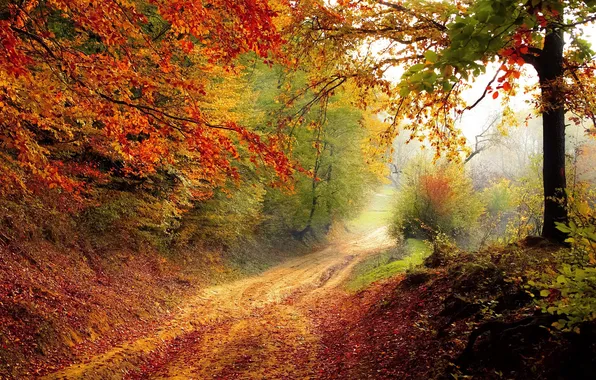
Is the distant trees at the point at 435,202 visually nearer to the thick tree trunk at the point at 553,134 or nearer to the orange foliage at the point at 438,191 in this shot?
the orange foliage at the point at 438,191

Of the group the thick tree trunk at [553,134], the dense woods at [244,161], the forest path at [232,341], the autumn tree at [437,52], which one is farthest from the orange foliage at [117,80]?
the thick tree trunk at [553,134]

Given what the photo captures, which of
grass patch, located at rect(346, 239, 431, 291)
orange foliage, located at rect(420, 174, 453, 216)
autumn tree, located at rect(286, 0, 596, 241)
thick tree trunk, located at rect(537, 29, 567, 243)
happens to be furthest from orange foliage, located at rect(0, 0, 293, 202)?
orange foliage, located at rect(420, 174, 453, 216)

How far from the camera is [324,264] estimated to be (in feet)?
68.9

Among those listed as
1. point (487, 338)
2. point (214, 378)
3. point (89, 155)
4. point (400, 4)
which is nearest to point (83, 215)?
point (89, 155)

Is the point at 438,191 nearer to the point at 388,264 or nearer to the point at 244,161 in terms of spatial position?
the point at 388,264

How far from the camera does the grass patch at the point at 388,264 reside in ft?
50.8

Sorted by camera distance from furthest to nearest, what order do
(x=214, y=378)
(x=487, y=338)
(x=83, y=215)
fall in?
1. (x=83, y=215)
2. (x=214, y=378)
3. (x=487, y=338)

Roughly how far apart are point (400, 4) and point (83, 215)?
10.4m

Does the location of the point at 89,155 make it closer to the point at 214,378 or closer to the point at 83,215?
the point at 83,215

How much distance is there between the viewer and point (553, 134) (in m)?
7.88

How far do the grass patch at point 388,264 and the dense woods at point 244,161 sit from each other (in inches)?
11.5

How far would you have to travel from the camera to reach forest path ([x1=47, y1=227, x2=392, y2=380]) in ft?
22.4

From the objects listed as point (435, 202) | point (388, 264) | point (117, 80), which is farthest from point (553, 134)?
point (435, 202)

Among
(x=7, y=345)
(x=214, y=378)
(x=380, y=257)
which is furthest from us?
(x=380, y=257)
